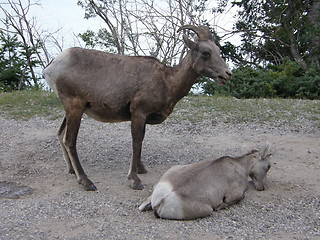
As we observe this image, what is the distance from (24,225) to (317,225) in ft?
12.4

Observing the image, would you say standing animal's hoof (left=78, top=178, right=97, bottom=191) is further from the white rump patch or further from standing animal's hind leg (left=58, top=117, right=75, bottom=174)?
the white rump patch

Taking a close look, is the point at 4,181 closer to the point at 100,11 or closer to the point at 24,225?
the point at 24,225

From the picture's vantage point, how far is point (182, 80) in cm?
699

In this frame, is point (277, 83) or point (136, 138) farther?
point (277, 83)

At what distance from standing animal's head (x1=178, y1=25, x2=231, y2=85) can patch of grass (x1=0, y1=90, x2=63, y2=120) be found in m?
6.11

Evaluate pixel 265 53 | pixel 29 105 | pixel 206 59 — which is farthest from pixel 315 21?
pixel 206 59

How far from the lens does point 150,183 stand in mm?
7059

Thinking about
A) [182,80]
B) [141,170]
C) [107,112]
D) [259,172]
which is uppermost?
[182,80]

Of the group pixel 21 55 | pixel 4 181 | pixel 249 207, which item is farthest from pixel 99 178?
pixel 21 55

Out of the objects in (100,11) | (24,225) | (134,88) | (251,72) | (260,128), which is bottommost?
(24,225)

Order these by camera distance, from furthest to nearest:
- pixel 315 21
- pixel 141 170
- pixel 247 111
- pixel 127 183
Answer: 1. pixel 315 21
2. pixel 247 111
3. pixel 141 170
4. pixel 127 183

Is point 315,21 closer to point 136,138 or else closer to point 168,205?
point 136,138

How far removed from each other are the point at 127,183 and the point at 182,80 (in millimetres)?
2013

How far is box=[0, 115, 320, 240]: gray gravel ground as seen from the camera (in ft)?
16.5
